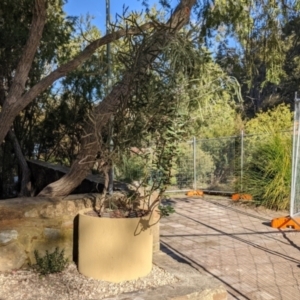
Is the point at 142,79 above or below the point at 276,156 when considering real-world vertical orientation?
above

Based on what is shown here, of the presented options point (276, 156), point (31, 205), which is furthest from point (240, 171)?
point (31, 205)

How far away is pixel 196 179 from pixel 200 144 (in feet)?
3.05

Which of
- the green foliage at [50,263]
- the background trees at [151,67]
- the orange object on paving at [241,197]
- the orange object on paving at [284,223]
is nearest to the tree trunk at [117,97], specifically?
the background trees at [151,67]

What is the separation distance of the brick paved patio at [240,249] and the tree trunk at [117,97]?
1540 mm

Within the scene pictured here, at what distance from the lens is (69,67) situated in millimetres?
4387

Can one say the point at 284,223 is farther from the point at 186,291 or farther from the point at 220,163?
the point at 220,163

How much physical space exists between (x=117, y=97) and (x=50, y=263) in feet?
5.16

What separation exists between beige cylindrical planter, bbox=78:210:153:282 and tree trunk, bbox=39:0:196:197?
29.5 inches

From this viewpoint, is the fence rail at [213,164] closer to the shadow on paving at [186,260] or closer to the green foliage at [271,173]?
the green foliage at [271,173]

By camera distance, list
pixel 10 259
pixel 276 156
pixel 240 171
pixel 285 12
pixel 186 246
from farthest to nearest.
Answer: pixel 240 171 → pixel 276 156 → pixel 285 12 → pixel 186 246 → pixel 10 259

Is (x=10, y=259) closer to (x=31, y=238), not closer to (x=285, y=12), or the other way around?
(x=31, y=238)

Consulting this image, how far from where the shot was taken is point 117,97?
3660mm

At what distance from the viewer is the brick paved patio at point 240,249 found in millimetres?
3754

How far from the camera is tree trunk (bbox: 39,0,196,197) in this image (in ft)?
11.2
